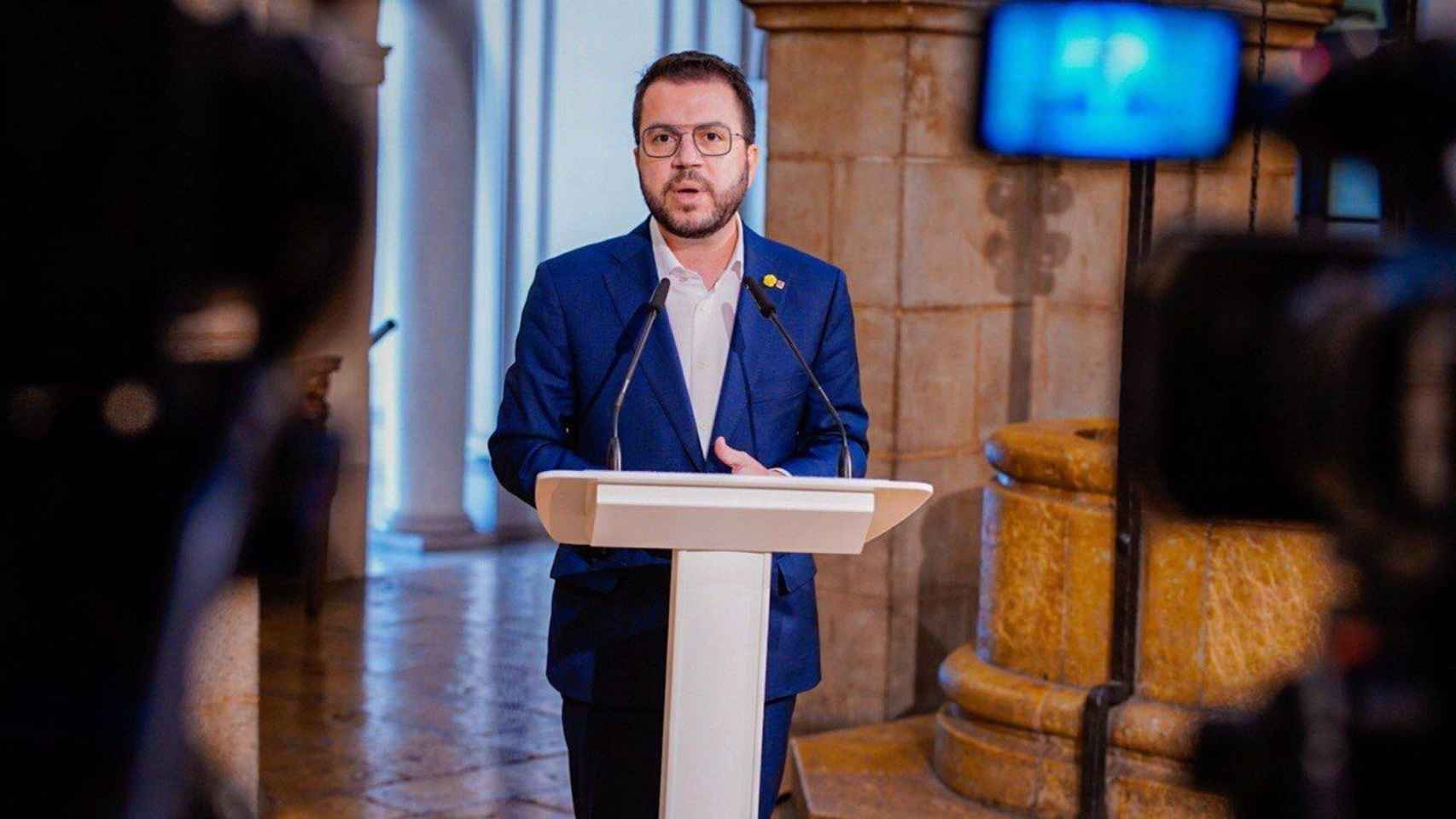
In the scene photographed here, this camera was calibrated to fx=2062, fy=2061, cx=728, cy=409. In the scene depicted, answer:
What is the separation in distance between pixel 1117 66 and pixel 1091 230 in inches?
35.8

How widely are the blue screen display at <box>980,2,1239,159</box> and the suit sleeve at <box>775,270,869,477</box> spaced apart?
5.91ft

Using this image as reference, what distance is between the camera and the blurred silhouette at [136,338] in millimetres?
899

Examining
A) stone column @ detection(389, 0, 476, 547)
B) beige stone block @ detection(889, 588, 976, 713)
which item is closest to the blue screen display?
beige stone block @ detection(889, 588, 976, 713)

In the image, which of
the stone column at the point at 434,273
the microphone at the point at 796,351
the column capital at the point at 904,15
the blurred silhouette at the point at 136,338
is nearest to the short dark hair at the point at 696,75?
the microphone at the point at 796,351

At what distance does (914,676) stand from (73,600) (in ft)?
15.5

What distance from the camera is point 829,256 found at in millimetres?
5473

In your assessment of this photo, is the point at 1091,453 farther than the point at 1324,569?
Yes

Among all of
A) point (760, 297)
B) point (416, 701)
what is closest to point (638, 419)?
point (760, 297)

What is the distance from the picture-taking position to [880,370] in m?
5.48

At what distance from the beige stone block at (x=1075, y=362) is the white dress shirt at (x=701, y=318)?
2.85 meters

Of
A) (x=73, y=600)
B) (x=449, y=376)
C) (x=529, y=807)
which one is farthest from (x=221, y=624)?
(x=449, y=376)

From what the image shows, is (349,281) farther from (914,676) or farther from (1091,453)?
(914,676)

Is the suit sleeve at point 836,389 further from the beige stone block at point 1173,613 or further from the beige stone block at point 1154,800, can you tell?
the beige stone block at point 1154,800

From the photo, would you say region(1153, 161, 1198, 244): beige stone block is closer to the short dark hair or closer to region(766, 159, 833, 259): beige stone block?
region(766, 159, 833, 259): beige stone block
